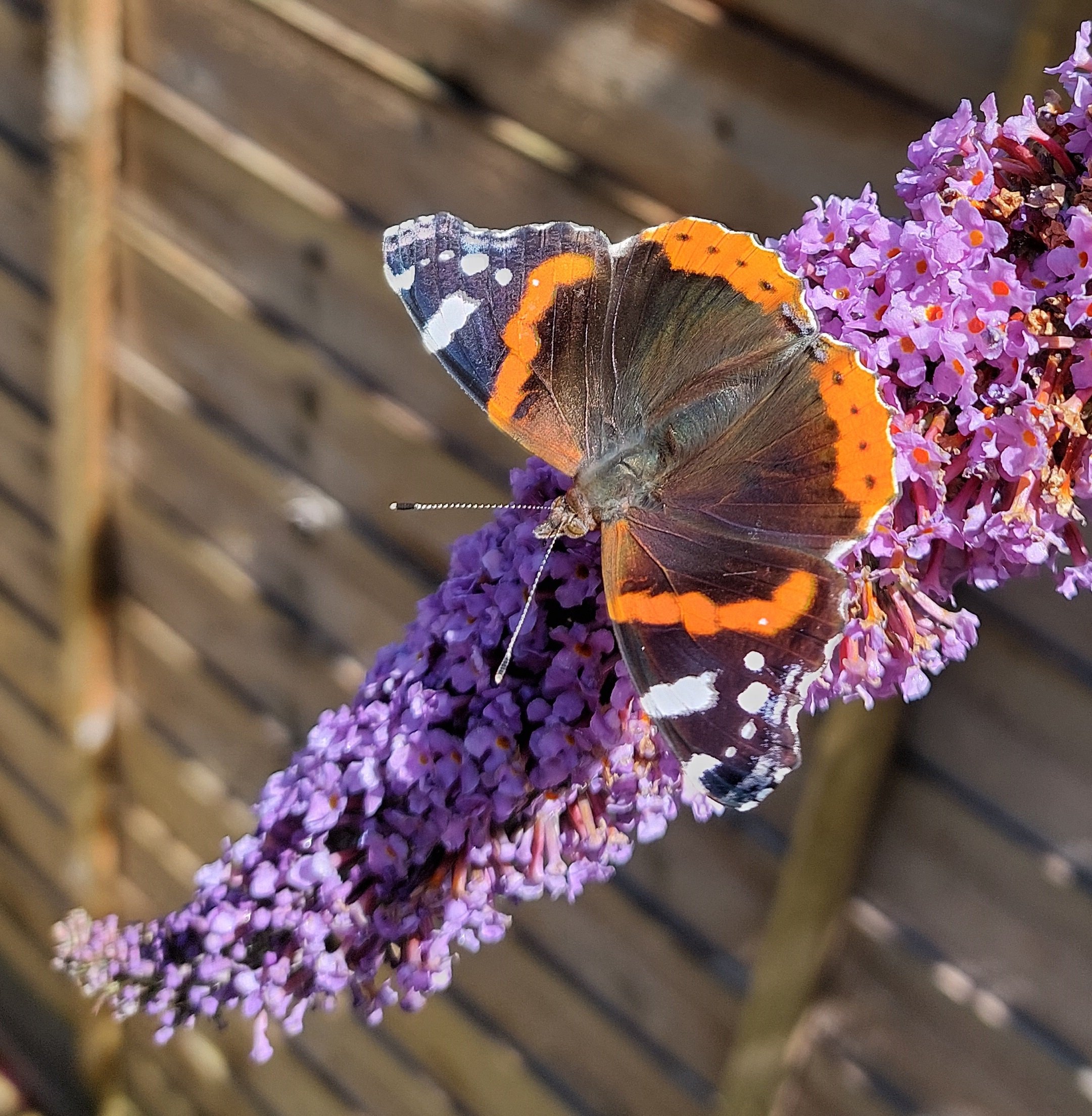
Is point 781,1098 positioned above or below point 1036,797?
below

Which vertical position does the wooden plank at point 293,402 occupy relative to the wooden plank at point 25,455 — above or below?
below

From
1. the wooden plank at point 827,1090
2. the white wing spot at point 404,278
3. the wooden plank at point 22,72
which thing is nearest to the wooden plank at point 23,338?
the wooden plank at point 22,72

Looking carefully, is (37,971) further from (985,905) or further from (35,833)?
(985,905)

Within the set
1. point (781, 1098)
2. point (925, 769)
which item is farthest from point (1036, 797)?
point (781, 1098)

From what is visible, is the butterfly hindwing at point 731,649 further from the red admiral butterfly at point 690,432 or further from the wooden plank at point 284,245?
the wooden plank at point 284,245

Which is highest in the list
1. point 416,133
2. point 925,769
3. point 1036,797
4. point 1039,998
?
point 416,133

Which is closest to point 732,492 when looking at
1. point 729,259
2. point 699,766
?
point 729,259

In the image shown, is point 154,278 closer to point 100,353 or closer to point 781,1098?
point 100,353
